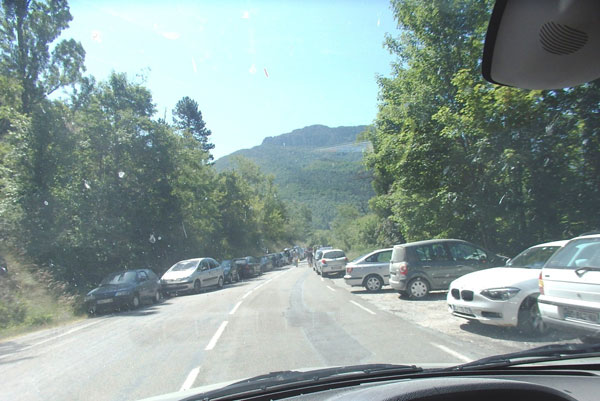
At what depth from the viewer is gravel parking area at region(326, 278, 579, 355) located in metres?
6.58

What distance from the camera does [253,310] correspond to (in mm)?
11273

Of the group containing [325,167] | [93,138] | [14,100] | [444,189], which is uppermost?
[325,167]

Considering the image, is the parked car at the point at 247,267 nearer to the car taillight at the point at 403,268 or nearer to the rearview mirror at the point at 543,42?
the car taillight at the point at 403,268

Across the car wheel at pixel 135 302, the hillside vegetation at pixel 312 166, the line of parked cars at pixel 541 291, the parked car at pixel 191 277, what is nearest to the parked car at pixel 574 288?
the line of parked cars at pixel 541 291

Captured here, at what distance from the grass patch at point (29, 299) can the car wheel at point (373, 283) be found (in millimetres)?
9777

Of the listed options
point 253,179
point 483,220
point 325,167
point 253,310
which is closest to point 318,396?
point 253,310

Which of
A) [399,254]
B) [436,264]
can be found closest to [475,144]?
[436,264]

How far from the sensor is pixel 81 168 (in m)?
21.4

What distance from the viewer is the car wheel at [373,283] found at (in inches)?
595

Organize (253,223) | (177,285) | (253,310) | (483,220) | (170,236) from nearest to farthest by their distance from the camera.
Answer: (253,310) → (483,220) → (177,285) → (170,236) → (253,223)

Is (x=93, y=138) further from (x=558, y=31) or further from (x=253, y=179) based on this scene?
(x=253, y=179)

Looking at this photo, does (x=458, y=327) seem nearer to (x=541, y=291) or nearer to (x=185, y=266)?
(x=541, y=291)

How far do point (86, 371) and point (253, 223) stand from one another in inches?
1956

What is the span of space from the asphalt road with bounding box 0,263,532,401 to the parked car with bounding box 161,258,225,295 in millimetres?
8048
